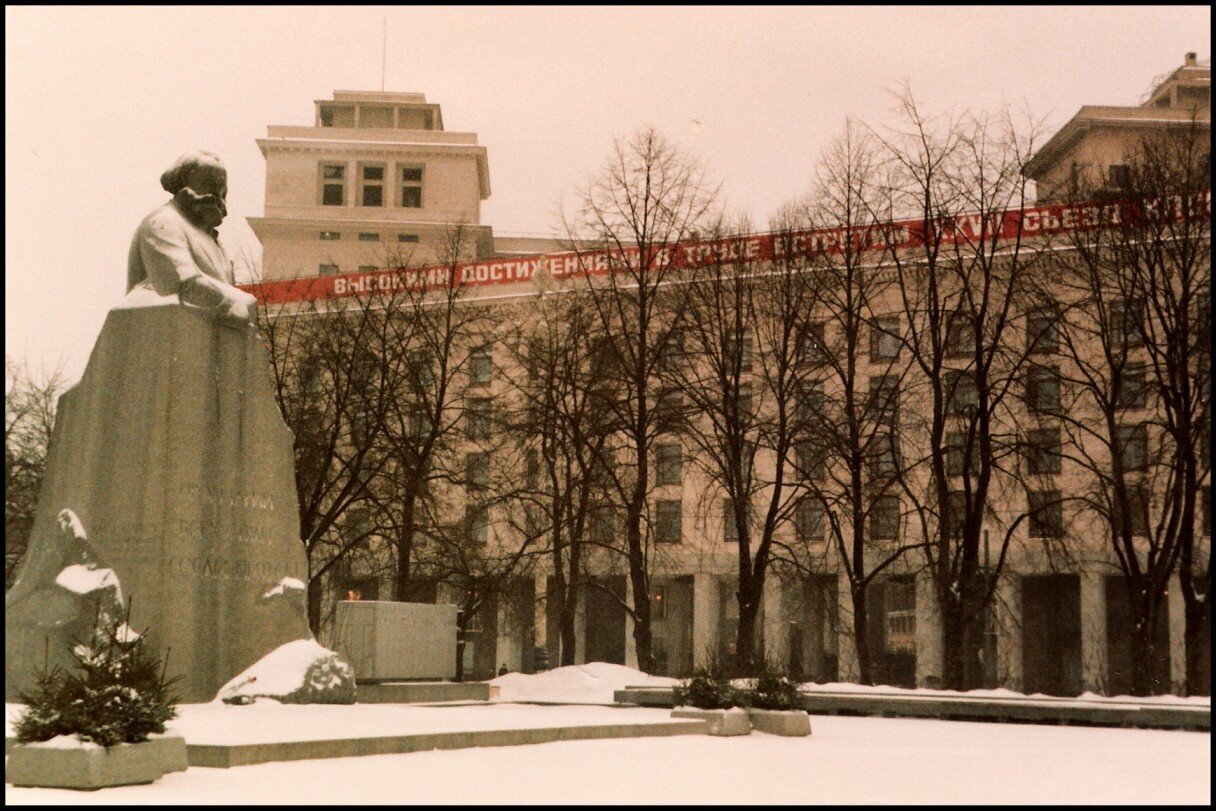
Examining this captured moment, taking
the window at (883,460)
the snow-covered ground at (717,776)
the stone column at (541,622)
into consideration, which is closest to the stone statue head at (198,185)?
the snow-covered ground at (717,776)

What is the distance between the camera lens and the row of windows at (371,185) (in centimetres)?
7594

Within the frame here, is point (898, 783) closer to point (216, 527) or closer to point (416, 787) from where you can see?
point (416, 787)

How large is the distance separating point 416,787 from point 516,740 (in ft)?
13.2

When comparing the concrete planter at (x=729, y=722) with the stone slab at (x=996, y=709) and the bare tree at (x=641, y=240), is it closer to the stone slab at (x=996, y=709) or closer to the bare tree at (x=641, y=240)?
the stone slab at (x=996, y=709)

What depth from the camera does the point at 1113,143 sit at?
127 ft

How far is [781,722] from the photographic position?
645 inches

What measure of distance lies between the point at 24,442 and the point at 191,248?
14.1 meters

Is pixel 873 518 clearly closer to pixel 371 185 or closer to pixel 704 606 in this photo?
pixel 704 606

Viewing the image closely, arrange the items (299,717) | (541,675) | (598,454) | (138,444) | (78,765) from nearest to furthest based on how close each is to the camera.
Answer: (78,765)
(299,717)
(138,444)
(541,675)
(598,454)

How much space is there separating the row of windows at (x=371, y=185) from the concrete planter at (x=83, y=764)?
6787cm

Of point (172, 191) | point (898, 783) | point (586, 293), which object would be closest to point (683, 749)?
point (898, 783)

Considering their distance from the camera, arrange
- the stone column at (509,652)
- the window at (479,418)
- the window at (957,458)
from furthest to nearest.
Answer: the stone column at (509,652)
the window at (479,418)
the window at (957,458)

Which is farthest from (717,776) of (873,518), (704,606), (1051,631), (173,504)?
(704,606)

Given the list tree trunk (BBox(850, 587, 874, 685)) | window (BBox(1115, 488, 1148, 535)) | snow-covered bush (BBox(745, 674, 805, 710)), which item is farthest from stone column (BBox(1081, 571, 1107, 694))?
snow-covered bush (BBox(745, 674, 805, 710))
